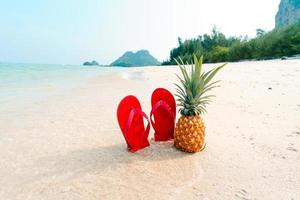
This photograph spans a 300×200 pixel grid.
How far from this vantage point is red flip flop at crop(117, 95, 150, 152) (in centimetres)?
218

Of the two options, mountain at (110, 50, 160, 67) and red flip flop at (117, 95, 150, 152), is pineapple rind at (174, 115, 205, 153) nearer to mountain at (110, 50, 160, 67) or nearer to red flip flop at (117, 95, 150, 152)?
red flip flop at (117, 95, 150, 152)

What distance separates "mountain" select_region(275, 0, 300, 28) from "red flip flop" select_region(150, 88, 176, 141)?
160 ft

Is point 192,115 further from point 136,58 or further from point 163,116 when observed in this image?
point 136,58

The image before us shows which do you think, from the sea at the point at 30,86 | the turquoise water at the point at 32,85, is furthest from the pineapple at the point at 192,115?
the turquoise water at the point at 32,85

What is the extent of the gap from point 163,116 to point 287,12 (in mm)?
56932

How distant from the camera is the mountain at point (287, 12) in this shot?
158 ft

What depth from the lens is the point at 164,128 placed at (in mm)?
2469

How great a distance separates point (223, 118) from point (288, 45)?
36.3ft

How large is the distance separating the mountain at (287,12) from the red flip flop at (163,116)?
160 feet

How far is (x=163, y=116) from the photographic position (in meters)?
2.47

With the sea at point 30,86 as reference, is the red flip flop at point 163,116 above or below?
above

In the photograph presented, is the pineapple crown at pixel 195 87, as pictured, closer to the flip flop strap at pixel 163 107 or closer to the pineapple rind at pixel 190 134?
the pineapple rind at pixel 190 134

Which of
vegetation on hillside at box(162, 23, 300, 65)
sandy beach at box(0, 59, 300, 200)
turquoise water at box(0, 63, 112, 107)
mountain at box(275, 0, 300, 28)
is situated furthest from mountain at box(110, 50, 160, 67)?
sandy beach at box(0, 59, 300, 200)

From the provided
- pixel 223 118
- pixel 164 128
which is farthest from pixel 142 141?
pixel 223 118
